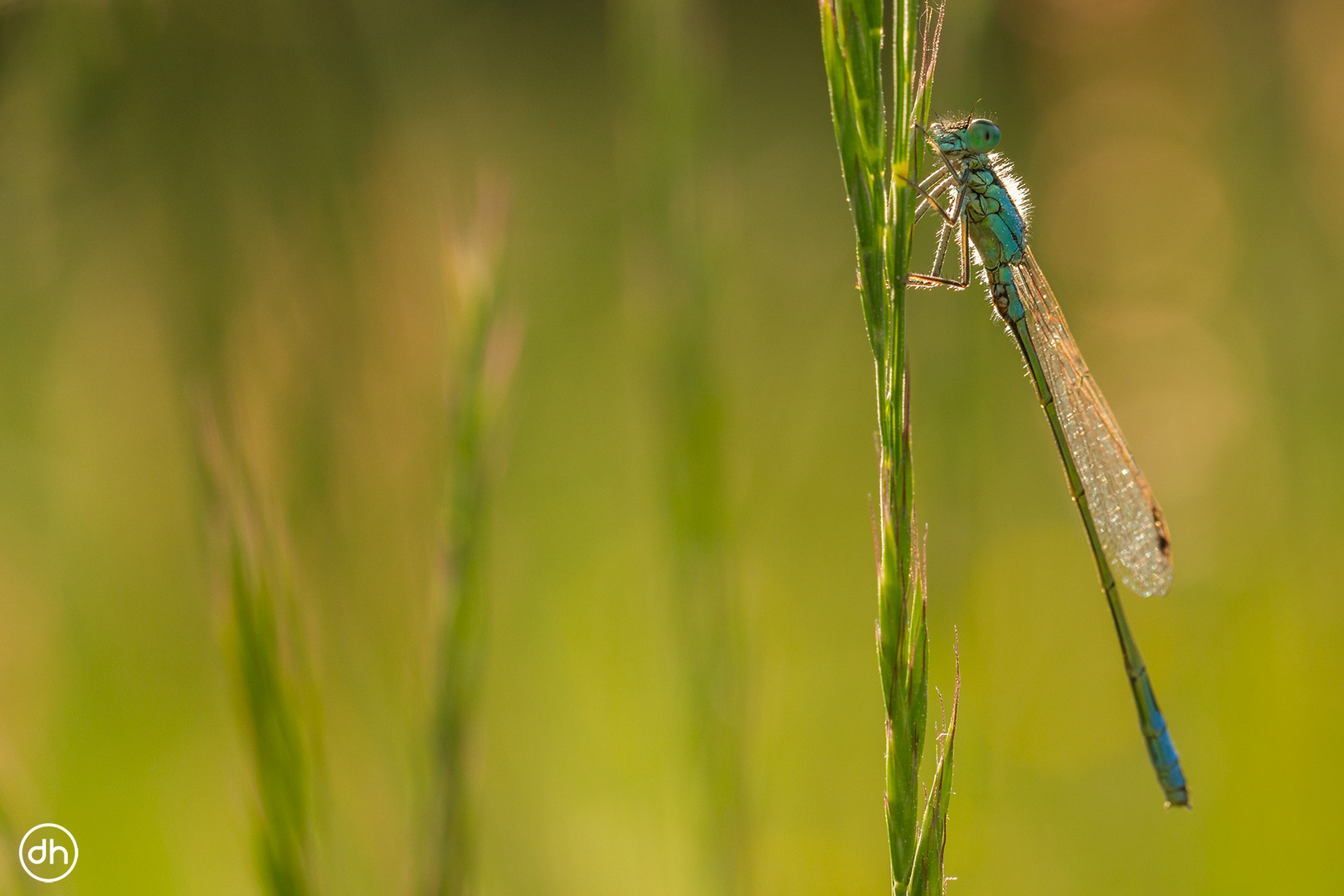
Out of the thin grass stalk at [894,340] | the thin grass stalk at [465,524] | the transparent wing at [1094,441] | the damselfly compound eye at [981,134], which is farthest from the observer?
the transparent wing at [1094,441]

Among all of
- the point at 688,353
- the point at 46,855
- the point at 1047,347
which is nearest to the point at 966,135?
the point at 1047,347

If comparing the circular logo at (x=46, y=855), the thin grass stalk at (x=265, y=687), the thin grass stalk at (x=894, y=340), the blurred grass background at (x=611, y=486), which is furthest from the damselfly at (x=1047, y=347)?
the circular logo at (x=46, y=855)

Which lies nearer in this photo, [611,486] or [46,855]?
[46,855]

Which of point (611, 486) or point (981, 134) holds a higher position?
point (981, 134)

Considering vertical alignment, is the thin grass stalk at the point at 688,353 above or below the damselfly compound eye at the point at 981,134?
below

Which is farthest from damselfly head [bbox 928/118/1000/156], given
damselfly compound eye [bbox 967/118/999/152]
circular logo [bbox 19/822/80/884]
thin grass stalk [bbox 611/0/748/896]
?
circular logo [bbox 19/822/80/884]

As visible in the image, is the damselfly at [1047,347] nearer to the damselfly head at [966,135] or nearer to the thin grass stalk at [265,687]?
the damselfly head at [966,135]

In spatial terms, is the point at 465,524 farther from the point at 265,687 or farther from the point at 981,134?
the point at 981,134
